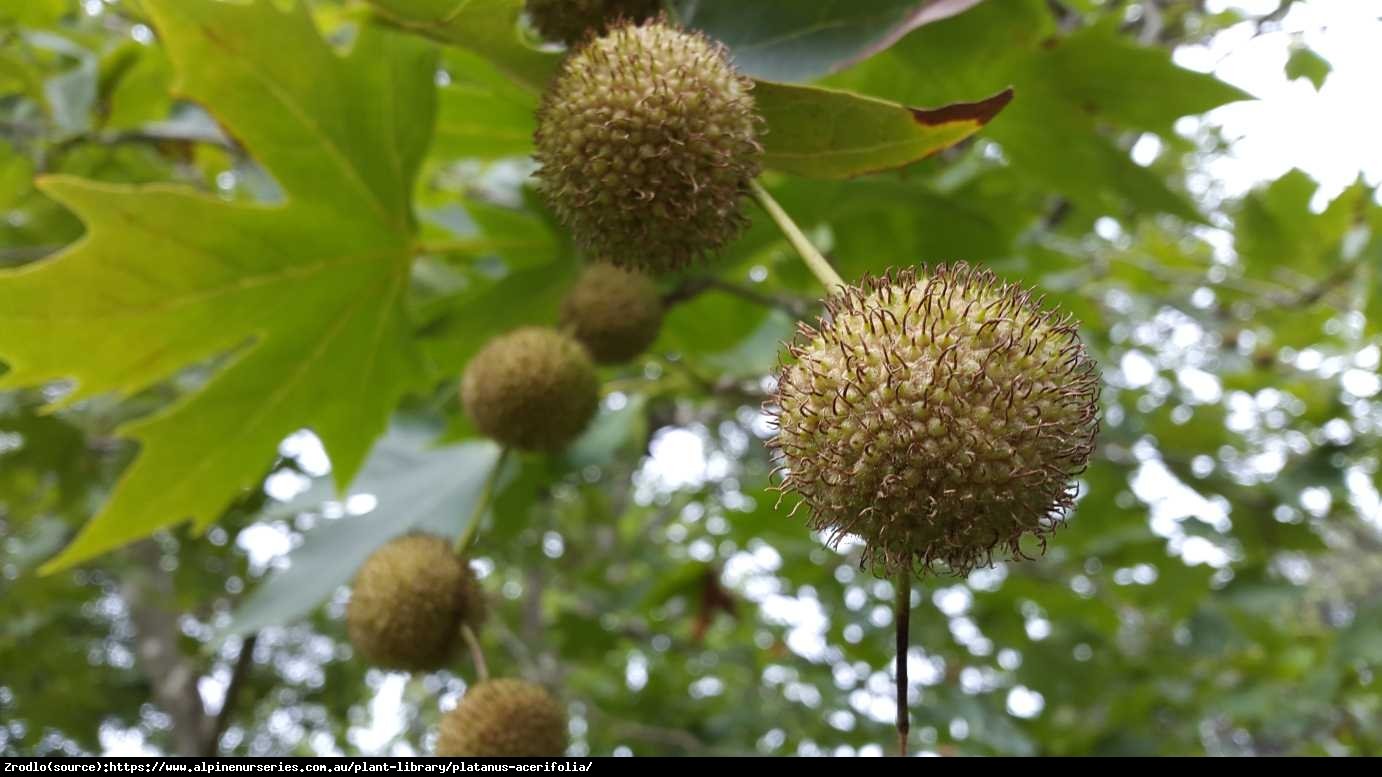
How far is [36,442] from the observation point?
316 cm

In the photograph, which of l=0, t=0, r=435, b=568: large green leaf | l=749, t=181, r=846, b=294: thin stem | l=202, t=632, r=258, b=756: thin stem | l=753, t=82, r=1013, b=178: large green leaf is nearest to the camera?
l=749, t=181, r=846, b=294: thin stem

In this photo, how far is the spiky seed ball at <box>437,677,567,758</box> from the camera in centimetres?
160

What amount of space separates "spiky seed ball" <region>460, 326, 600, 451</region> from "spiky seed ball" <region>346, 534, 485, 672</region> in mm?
258

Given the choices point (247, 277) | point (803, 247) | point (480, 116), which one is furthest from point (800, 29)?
point (247, 277)

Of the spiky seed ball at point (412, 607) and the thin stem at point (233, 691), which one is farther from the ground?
the spiky seed ball at point (412, 607)

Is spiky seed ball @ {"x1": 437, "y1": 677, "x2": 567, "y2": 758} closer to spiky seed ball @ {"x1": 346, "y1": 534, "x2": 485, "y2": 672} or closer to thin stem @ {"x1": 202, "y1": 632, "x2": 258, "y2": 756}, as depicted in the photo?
spiky seed ball @ {"x1": 346, "y1": 534, "x2": 485, "y2": 672}

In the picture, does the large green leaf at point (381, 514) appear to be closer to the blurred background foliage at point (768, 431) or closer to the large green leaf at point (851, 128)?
the blurred background foliage at point (768, 431)

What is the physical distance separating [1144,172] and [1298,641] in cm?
332

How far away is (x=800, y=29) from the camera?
143cm

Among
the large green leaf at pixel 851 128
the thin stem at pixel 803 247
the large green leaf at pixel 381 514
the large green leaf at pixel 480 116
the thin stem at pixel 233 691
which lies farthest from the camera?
the thin stem at pixel 233 691

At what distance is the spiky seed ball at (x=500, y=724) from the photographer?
1598 mm

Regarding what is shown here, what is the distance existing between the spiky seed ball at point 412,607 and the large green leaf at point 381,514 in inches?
15.7

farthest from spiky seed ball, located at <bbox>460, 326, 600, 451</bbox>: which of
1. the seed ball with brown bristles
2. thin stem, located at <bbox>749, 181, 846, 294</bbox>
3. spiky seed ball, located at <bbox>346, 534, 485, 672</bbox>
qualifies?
the seed ball with brown bristles

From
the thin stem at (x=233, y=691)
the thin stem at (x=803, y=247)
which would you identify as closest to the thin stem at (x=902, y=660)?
the thin stem at (x=803, y=247)
